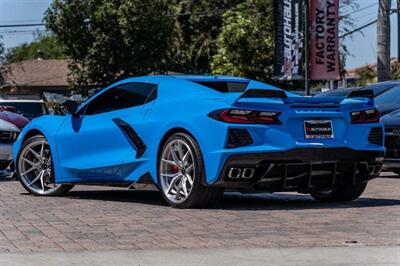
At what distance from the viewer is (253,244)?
6.30 meters

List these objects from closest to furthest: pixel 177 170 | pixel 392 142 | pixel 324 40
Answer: pixel 177 170
pixel 392 142
pixel 324 40

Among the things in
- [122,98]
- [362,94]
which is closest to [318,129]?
[362,94]

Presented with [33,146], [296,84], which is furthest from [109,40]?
[33,146]

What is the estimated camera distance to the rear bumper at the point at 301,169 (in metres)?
7.59

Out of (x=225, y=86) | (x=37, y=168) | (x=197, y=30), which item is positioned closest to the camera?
(x=225, y=86)

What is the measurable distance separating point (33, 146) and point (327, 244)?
15.4 ft

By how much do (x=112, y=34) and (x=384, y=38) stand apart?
15734mm


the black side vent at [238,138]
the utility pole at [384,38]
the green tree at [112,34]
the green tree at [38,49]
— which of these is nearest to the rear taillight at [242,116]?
the black side vent at [238,138]

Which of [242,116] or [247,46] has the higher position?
[247,46]

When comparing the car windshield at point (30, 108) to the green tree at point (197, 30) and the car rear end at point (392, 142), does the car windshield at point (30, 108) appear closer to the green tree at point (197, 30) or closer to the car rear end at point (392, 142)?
the car rear end at point (392, 142)

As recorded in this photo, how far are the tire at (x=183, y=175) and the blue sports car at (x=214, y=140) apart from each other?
0.01 meters

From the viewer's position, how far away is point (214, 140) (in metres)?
7.59

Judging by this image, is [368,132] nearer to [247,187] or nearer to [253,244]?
[247,187]

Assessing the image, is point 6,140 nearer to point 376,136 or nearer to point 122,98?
point 122,98
